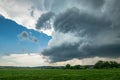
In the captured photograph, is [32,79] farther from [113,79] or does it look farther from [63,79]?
[113,79]

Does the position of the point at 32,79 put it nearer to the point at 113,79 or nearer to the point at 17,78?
the point at 17,78

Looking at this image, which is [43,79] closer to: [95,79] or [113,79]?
[95,79]

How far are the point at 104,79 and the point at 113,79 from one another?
199cm

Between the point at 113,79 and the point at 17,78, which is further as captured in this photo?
the point at 17,78

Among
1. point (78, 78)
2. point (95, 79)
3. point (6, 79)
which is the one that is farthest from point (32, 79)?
point (95, 79)

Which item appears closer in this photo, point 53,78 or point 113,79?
point 113,79

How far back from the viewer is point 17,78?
6097 centimetres

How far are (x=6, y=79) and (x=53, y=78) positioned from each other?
36.1 feet

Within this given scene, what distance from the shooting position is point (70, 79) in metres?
58.2

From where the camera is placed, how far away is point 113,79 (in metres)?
56.5

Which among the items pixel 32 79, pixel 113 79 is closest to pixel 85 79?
pixel 113 79

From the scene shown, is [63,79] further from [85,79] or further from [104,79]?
[104,79]

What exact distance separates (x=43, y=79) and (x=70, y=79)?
6.28 m

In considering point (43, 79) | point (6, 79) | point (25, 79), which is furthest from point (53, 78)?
point (6, 79)
